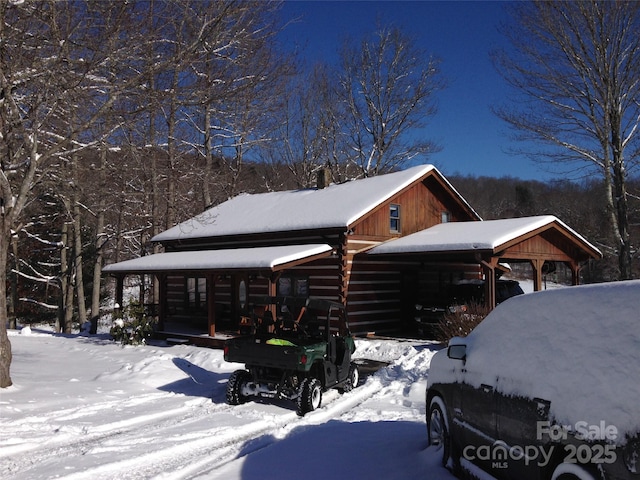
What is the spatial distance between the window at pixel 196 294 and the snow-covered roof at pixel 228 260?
2035 millimetres

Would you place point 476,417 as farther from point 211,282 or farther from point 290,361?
point 211,282

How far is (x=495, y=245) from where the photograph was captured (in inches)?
639

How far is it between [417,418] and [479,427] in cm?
374

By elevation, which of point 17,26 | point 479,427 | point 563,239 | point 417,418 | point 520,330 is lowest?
point 417,418

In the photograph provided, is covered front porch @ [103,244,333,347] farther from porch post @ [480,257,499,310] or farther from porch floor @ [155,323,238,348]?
porch post @ [480,257,499,310]

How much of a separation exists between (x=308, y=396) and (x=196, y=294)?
15.9m

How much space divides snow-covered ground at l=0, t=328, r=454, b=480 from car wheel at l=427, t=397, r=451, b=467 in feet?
0.42

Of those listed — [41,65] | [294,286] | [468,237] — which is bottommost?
[294,286]

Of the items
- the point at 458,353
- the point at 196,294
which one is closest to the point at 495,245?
the point at 458,353

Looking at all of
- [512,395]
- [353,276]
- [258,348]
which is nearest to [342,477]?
[512,395]

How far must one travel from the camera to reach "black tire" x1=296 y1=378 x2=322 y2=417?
9.23 metres

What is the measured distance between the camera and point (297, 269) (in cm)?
2020

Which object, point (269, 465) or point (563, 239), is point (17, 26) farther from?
point (563, 239)

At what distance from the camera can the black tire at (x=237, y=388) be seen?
988 centimetres
